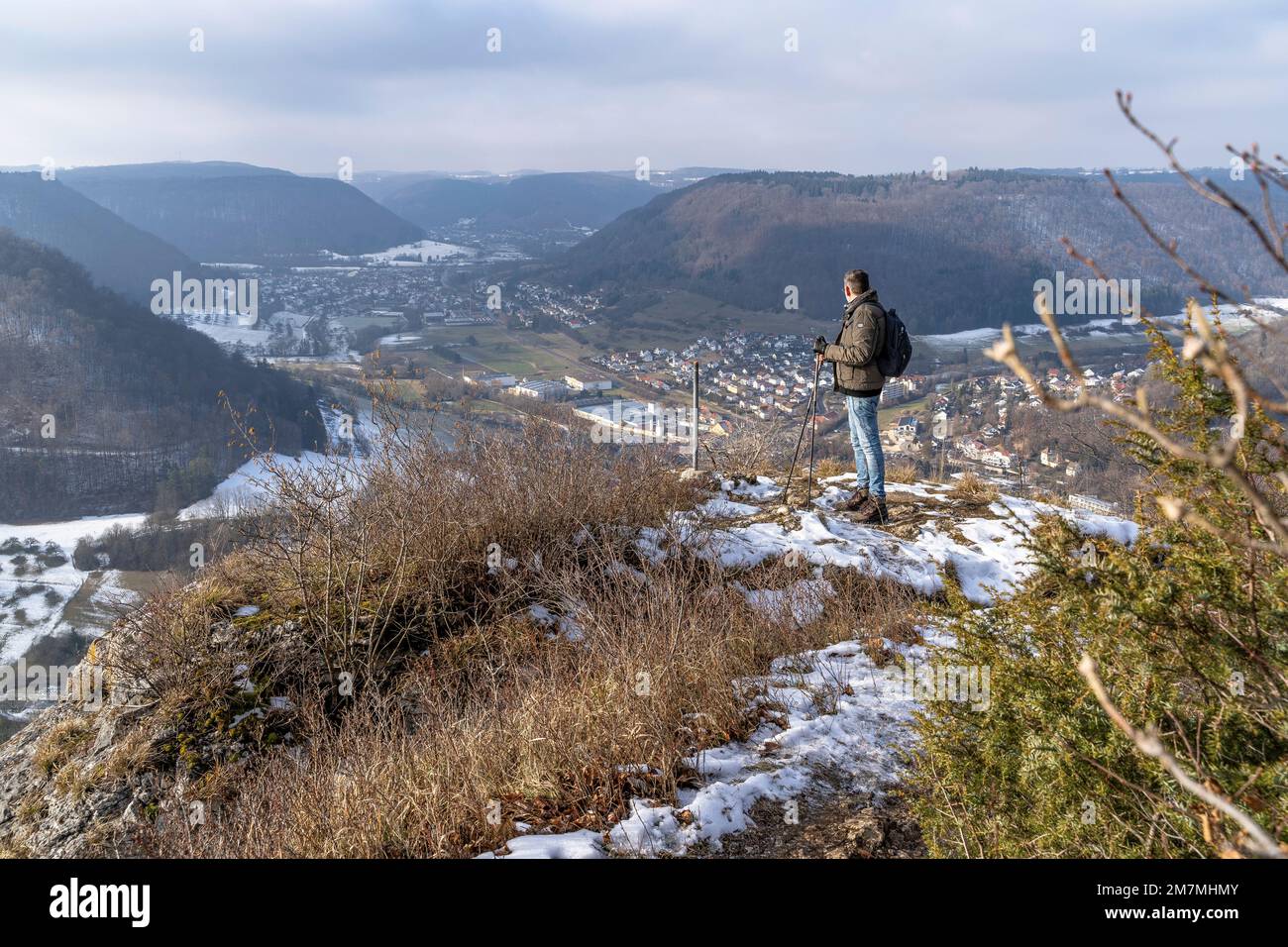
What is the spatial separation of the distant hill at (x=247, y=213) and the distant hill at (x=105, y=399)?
161 ft

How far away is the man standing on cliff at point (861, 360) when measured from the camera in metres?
5.97

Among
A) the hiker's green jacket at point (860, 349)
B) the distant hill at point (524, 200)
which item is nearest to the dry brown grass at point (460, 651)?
the hiker's green jacket at point (860, 349)

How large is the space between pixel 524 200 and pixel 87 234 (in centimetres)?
7134

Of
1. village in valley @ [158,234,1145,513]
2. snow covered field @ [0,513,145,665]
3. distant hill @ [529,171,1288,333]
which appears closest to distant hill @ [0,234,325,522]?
snow covered field @ [0,513,145,665]

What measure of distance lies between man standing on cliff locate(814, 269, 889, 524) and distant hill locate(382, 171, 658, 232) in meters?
115

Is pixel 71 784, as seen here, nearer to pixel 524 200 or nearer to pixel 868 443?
pixel 868 443

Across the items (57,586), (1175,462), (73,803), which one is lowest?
(57,586)

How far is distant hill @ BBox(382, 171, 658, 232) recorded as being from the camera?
123375mm

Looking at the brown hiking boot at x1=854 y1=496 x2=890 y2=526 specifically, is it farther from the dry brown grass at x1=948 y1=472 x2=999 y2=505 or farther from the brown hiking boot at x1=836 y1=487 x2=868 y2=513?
the dry brown grass at x1=948 y1=472 x2=999 y2=505

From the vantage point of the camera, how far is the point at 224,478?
36656mm

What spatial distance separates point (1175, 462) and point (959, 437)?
17093mm

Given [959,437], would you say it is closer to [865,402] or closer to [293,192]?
[865,402]

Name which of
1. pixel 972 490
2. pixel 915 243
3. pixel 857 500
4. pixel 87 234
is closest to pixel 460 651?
pixel 857 500
